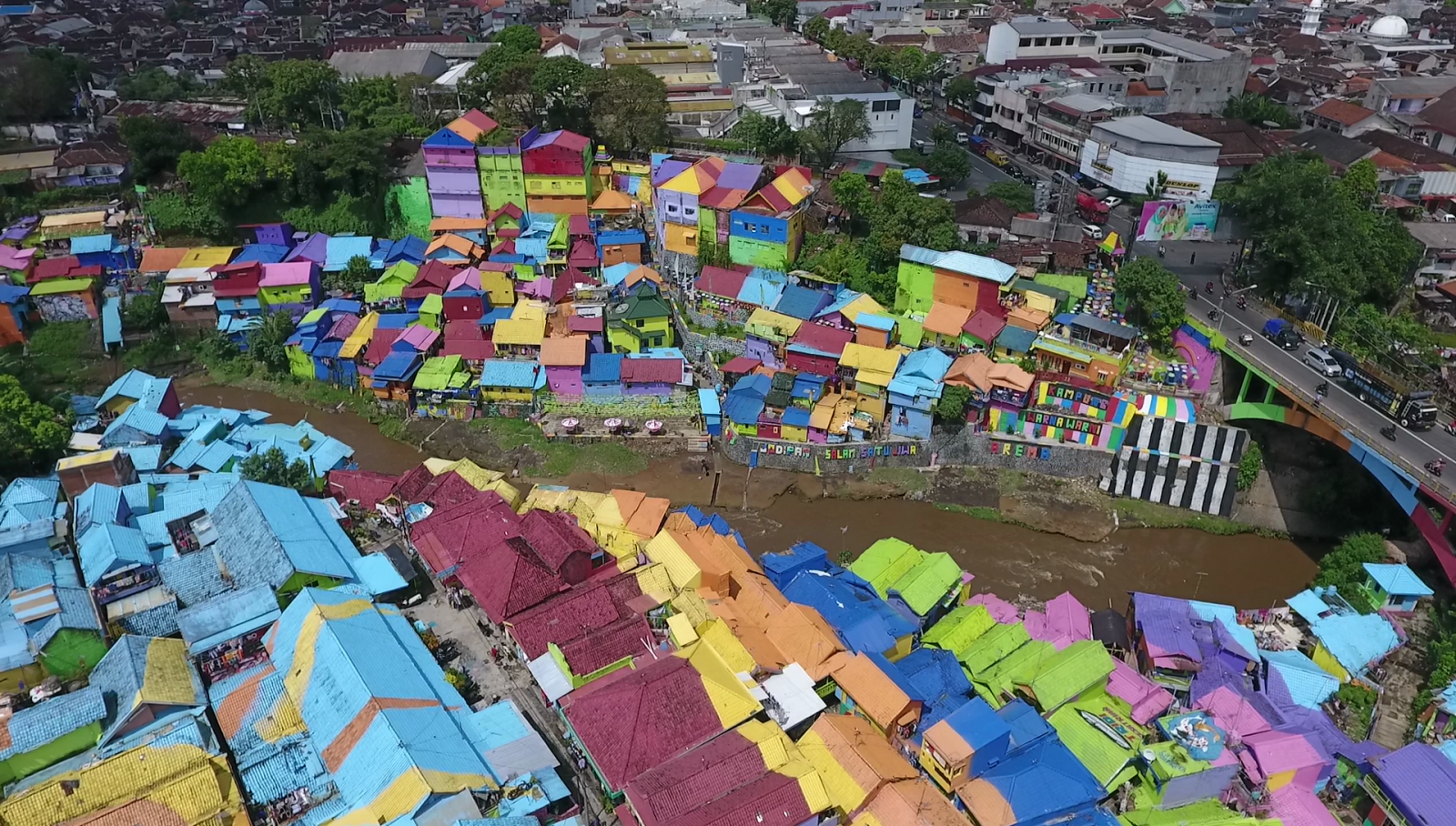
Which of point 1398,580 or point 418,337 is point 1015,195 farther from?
point 418,337

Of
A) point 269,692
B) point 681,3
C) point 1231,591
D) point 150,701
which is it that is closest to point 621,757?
point 269,692

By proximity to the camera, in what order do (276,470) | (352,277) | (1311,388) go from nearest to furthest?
(276,470)
(1311,388)
(352,277)

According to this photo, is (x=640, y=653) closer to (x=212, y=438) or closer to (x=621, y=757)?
(x=621, y=757)

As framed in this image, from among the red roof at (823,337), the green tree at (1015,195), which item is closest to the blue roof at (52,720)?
the red roof at (823,337)

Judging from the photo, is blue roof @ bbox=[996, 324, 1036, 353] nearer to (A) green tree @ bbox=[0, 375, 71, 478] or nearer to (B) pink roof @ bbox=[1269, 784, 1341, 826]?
(B) pink roof @ bbox=[1269, 784, 1341, 826]

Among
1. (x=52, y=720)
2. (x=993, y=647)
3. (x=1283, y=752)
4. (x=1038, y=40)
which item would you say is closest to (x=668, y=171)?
(x=993, y=647)
